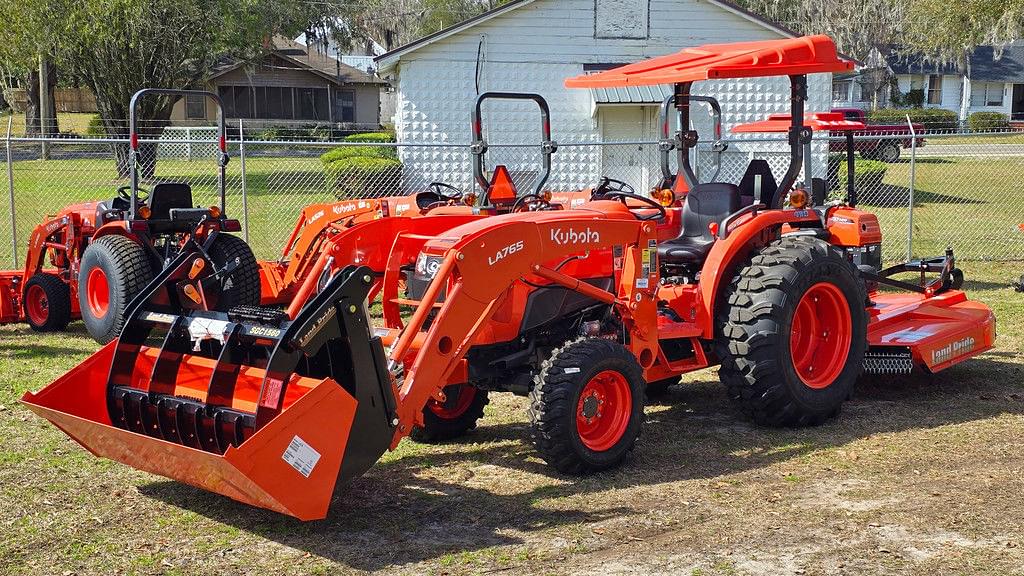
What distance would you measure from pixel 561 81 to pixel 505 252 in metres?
15.9

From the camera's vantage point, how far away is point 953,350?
7.67 metres

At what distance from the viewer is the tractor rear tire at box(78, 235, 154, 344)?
31.5 ft

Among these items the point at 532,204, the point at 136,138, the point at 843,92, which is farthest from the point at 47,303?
the point at 843,92

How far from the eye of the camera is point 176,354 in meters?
5.51

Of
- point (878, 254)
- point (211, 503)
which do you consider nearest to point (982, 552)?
point (211, 503)

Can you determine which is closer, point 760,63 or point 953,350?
→ point 760,63

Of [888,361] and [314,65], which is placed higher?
[314,65]

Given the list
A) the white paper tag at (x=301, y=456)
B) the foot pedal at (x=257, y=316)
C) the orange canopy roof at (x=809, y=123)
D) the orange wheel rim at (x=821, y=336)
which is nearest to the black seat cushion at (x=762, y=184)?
the orange wheel rim at (x=821, y=336)

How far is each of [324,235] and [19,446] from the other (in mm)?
3896

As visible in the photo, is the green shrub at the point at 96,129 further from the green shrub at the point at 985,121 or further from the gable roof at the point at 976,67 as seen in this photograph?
the gable roof at the point at 976,67

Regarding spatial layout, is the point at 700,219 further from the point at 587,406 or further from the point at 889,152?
the point at 889,152

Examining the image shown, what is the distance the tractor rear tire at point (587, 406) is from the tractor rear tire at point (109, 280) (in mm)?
5139

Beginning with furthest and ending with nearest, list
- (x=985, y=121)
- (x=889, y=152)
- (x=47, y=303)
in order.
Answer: (x=985, y=121)
(x=889, y=152)
(x=47, y=303)

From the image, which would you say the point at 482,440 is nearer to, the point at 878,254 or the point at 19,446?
the point at 19,446
